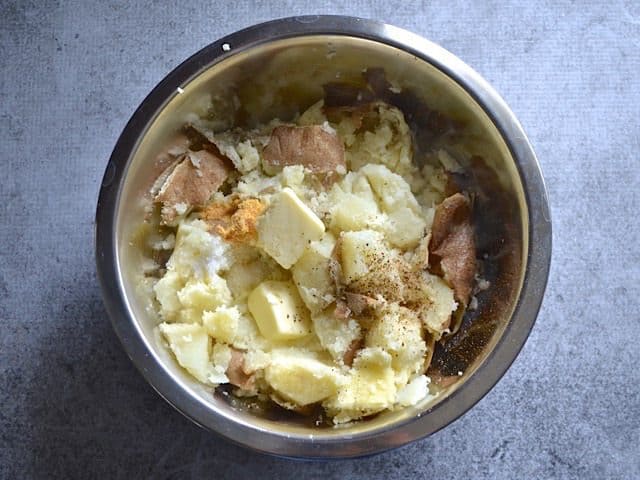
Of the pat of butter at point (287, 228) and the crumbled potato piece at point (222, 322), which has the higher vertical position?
the pat of butter at point (287, 228)

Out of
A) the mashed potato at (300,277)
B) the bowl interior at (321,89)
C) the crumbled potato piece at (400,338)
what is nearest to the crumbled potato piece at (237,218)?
the mashed potato at (300,277)

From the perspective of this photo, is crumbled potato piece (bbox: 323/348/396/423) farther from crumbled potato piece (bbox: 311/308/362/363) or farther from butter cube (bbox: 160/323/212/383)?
butter cube (bbox: 160/323/212/383)

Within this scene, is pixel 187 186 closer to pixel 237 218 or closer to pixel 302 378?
pixel 237 218

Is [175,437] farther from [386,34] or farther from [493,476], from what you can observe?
[386,34]

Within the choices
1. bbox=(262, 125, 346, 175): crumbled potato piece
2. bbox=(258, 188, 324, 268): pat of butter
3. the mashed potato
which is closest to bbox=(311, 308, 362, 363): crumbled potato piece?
the mashed potato

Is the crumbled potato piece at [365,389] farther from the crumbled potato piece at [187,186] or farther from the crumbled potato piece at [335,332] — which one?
Answer: the crumbled potato piece at [187,186]

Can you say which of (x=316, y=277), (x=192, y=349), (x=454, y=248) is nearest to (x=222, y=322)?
(x=192, y=349)
